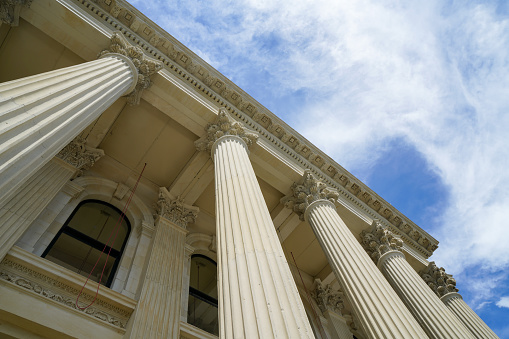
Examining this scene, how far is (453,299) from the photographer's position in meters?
13.3

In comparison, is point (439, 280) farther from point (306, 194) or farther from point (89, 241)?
point (89, 241)

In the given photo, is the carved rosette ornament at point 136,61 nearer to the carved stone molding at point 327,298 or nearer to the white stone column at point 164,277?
the white stone column at point 164,277

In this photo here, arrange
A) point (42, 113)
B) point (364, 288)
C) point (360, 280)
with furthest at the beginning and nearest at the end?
1. point (360, 280)
2. point (364, 288)
3. point (42, 113)

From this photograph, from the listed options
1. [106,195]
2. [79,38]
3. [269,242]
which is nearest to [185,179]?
[106,195]

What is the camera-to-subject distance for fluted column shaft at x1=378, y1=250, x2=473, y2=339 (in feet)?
29.6

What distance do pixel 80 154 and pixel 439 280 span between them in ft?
50.4

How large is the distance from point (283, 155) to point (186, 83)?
457cm

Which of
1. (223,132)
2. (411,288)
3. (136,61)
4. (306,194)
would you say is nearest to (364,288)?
(411,288)

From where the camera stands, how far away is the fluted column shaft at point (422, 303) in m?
9.02

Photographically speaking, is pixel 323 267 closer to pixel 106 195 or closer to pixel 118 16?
pixel 106 195

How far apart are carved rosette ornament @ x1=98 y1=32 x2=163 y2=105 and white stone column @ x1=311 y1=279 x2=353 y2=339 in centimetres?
1160

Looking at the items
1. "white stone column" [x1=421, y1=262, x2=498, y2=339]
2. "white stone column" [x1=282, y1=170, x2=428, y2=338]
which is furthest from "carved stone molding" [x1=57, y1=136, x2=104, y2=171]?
"white stone column" [x1=421, y1=262, x2=498, y2=339]

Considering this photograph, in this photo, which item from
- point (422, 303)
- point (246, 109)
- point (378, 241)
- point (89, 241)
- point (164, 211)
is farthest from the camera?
point (378, 241)

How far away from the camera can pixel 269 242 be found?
18.8 feet
